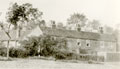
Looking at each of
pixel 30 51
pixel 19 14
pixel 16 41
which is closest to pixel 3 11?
pixel 19 14

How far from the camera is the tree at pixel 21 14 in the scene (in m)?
1.80

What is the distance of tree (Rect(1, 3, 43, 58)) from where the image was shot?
5.92 feet

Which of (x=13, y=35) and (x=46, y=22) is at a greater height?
(x=46, y=22)

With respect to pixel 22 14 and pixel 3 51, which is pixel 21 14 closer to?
pixel 22 14

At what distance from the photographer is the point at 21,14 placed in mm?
1990

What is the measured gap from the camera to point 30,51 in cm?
209

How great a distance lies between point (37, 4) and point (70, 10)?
0.83 ft

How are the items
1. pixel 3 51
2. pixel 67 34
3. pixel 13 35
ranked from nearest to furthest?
1. pixel 3 51
2. pixel 13 35
3. pixel 67 34

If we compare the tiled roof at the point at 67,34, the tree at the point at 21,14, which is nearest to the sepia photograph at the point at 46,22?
the tree at the point at 21,14

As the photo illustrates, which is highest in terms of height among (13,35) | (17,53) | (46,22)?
(46,22)

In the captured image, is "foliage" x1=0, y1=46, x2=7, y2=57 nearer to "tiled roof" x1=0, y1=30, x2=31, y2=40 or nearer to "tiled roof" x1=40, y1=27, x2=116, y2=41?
"tiled roof" x1=0, y1=30, x2=31, y2=40

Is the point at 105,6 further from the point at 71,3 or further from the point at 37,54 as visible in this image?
the point at 37,54

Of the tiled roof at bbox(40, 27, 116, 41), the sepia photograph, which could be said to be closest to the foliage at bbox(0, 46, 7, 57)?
the sepia photograph

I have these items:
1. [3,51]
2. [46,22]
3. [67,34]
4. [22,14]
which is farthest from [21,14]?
[67,34]
